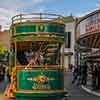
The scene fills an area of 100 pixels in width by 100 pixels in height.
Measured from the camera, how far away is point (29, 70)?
48.0 ft

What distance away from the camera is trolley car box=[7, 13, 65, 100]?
1455 centimetres

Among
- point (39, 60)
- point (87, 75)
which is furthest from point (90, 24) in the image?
point (87, 75)

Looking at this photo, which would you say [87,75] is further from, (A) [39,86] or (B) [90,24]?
(A) [39,86]

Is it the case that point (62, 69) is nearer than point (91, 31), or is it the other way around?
point (62, 69)

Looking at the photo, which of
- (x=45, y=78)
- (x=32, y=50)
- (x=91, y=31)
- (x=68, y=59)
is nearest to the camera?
(x=45, y=78)

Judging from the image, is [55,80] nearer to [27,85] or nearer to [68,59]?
[27,85]

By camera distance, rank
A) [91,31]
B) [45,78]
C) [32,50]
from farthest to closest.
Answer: [91,31]
[32,50]
[45,78]

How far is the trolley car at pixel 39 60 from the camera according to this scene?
1455 centimetres

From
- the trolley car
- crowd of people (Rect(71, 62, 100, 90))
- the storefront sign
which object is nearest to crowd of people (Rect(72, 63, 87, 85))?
crowd of people (Rect(71, 62, 100, 90))

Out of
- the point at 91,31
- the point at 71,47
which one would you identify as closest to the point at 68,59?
the point at 71,47

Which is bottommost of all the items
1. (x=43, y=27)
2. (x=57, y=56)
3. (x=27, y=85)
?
(x=27, y=85)

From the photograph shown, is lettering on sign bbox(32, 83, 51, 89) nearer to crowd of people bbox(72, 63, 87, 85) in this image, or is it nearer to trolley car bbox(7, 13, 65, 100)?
trolley car bbox(7, 13, 65, 100)

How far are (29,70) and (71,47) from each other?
5573 cm

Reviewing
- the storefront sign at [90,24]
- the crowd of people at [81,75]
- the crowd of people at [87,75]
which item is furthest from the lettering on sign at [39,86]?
the crowd of people at [81,75]
